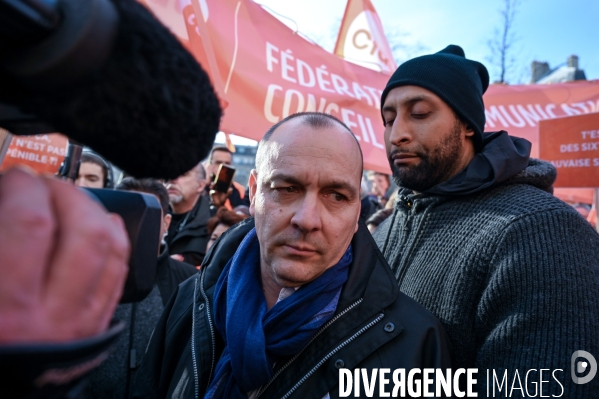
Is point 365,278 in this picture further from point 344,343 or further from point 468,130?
point 468,130

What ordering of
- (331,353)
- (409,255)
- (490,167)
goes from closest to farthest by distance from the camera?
(331,353), (490,167), (409,255)

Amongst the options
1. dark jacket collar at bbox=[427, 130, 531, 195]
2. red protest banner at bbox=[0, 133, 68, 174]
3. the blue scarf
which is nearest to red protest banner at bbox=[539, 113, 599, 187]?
dark jacket collar at bbox=[427, 130, 531, 195]

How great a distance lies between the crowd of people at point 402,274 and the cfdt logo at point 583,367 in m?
0.01

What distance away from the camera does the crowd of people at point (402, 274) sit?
4.48 feet

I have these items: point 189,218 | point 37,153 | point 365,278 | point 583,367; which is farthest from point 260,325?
point 37,153

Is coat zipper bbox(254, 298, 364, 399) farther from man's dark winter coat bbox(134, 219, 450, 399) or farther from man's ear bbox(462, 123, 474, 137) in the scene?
man's ear bbox(462, 123, 474, 137)

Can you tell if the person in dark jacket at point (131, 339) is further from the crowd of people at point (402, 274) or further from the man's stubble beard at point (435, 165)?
the man's stubble beard at point (435, 165)

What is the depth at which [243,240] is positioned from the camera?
73.0 inches

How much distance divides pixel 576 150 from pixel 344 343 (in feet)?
12.5

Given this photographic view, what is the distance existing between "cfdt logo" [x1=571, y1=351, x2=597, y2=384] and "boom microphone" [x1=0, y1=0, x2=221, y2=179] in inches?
52.1

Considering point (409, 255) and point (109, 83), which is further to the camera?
point (409, 255)

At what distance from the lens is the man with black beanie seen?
1327 millimetres

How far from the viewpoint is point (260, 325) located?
Result: 148 centimetres

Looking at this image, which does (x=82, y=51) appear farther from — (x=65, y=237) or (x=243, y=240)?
(x=243, y=240)
